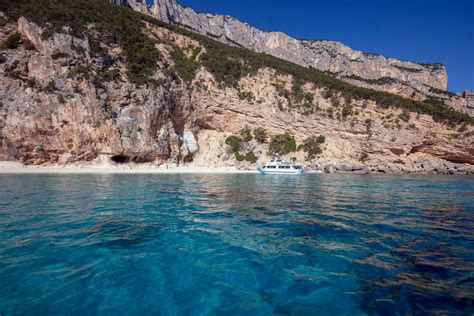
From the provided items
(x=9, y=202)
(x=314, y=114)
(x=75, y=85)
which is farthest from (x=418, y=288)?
(x=314, y=114)

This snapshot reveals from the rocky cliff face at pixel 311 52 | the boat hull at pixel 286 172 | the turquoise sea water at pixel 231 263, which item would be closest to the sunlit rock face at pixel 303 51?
the rocky cliff face at pixel 311 52

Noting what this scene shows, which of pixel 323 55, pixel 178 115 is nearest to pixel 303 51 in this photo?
pixel 323 55

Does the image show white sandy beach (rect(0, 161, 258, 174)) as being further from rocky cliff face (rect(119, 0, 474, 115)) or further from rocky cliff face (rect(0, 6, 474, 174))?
rocky cliff face (rect(119, 0, 474, 115))

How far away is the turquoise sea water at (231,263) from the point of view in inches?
144

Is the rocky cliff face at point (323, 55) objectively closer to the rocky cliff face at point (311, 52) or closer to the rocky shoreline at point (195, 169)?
the rocky cliff face at point (311, 52)

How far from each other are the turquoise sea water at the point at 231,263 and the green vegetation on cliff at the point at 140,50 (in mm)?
38807

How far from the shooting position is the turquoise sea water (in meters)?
3.65

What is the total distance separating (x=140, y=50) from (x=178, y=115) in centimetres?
1292

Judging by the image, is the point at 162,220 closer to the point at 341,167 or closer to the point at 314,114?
the point at 341,167

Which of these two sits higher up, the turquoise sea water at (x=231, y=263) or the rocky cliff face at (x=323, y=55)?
the rocky cliff face at (x=323, y=55)

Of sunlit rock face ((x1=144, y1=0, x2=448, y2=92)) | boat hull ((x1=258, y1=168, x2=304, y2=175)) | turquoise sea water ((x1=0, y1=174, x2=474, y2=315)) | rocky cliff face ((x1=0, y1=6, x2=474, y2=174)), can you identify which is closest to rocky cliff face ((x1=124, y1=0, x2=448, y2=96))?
sunlit rock face ((x1=144, y1=0, x2=448, y2=92))

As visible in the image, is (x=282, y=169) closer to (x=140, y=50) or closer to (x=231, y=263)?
(x=140, y=50)

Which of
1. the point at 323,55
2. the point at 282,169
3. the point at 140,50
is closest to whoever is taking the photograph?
the point at 282,169

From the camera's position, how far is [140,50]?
4603 cm
